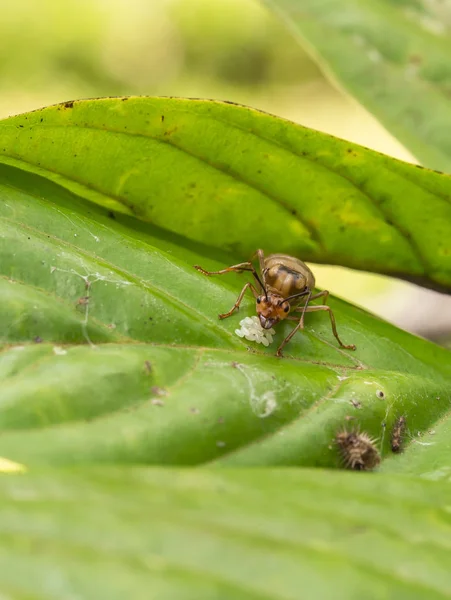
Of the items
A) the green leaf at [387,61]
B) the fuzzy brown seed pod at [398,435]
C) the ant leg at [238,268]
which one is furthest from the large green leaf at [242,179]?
the fuzzy brown seed pod at [398,435]

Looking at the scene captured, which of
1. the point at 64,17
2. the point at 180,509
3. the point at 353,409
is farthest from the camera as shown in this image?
the point at 64,17

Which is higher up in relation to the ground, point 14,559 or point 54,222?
point 54,222

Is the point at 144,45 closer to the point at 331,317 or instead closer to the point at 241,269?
the point at 241,269

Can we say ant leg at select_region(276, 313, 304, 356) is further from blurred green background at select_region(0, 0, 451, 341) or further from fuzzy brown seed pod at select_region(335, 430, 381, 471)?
blurred green background at select_region(0, 0, 451, 341)

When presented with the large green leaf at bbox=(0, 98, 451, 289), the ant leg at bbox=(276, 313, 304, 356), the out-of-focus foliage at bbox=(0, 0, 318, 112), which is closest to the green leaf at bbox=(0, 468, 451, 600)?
the ant leg at bbox=(276, 313, 304, 356)

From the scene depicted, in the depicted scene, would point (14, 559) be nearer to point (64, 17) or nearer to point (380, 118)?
point (380, 118)

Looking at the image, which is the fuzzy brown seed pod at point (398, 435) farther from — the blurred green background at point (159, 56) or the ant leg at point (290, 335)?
the blurred green background at point (159, 56)

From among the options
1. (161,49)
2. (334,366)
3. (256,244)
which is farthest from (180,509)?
(161,49)
